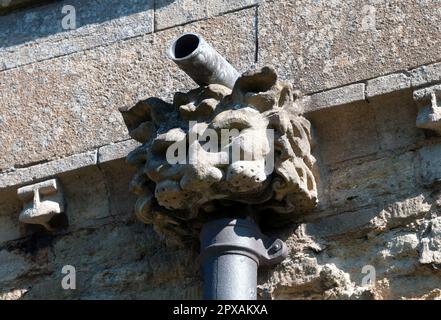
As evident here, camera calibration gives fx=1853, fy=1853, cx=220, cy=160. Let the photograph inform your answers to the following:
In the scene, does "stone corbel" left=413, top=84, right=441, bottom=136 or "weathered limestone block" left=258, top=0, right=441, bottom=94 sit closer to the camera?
"stone corbel" left=413, top=84, right=441, bottom=136

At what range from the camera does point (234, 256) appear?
5742 millimetres

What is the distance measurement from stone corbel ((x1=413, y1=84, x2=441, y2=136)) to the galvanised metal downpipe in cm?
61

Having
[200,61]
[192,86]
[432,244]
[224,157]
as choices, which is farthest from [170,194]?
[432,244]

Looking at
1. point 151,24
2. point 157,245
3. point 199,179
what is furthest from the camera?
point 151,24

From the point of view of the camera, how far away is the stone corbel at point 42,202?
623 cm

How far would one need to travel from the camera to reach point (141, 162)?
19.6 ft

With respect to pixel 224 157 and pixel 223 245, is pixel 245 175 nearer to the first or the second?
pixel 224 157

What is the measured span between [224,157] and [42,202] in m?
0.83

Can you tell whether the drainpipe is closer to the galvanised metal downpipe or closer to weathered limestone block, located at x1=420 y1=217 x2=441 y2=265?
the galvanised metal downpipe

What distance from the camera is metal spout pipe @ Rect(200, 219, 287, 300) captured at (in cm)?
568

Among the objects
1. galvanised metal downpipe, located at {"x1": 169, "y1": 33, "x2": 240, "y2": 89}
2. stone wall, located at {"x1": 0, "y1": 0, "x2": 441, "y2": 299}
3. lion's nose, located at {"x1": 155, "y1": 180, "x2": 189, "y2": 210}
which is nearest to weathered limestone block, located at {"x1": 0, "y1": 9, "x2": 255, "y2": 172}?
stone wall, located at {"x1": 0, "y1": 0, "x2": 441, "y2": 299}
